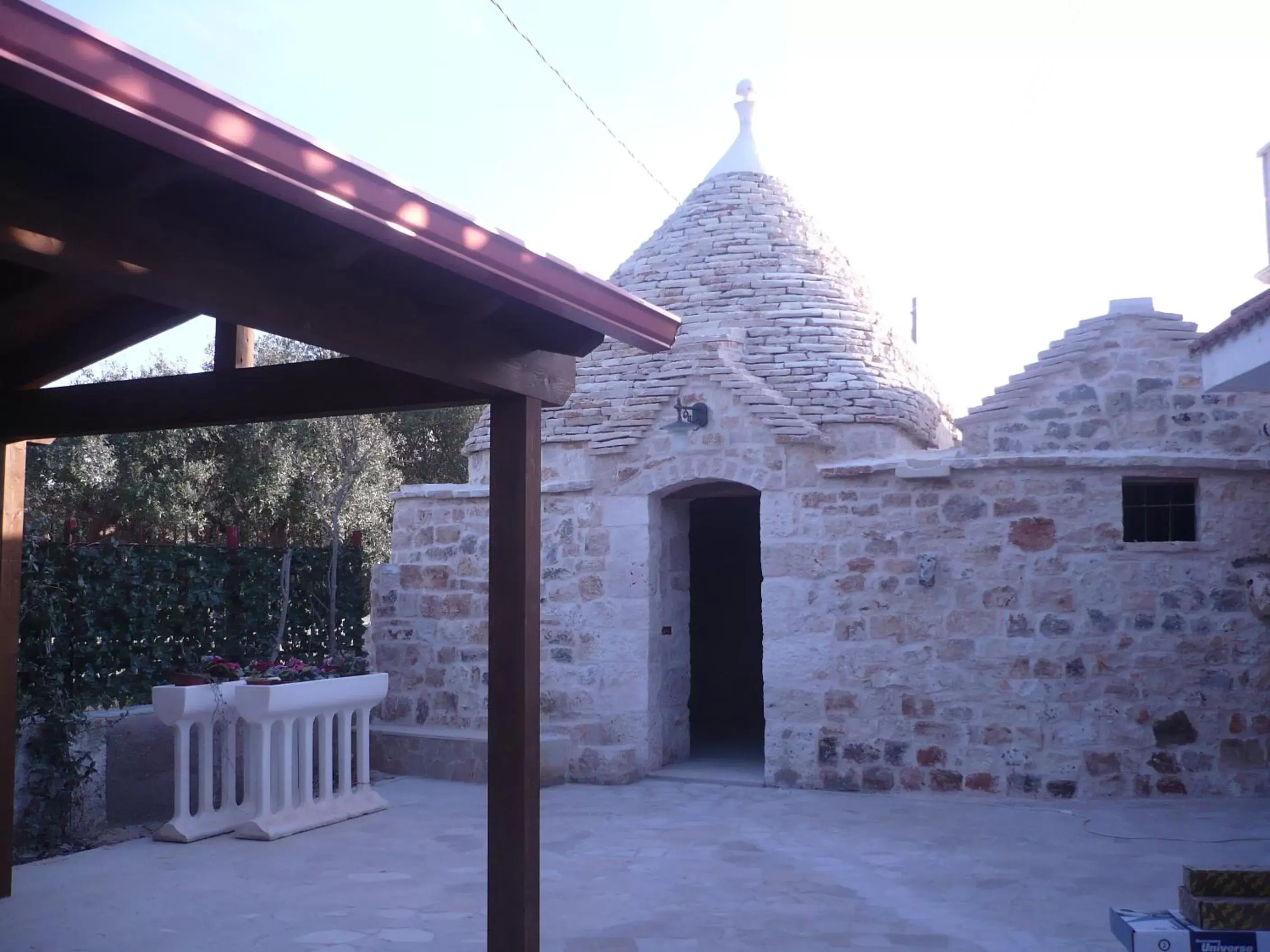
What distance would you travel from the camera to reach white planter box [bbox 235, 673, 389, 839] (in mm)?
6844

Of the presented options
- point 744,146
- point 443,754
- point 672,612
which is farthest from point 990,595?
point 744,146

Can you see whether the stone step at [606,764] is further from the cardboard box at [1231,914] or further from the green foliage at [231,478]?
the green foliage at [231,478]

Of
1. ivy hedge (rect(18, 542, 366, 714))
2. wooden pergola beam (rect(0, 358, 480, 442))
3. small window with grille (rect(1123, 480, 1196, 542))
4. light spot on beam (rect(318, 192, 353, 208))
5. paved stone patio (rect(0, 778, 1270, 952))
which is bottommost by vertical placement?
paved stone patio (rect(0, 778, 1270, 952))

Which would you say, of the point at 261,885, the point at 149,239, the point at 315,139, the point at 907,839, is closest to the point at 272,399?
the point at 149,239

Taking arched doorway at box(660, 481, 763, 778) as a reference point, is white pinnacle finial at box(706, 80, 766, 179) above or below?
above

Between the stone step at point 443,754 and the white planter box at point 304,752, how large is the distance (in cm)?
96

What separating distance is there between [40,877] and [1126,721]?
22.3 ft

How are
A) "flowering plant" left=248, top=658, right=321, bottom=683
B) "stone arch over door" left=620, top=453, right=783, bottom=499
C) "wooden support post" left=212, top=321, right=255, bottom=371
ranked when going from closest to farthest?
"wooden support post" left=212, top=321, right=255, bottom=371 → "flowering plant" left=248, top=658, right=321, bottom=683 → "stone arch over door" left=620, top=453, right=783, bottom=499

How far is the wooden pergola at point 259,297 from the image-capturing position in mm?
2428

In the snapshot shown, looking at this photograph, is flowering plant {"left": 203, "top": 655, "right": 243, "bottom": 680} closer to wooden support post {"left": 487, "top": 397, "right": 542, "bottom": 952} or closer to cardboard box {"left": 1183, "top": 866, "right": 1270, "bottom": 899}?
wooden support post {"left": 487, "top": 397, "right": 542, "bottom": 952}

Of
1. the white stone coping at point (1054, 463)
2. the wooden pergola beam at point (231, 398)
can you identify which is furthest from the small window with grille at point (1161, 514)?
the wooden pergola beam at point (231, 398)

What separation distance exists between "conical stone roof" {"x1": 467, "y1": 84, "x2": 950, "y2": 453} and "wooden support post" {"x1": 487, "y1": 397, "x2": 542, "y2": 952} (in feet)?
16.1

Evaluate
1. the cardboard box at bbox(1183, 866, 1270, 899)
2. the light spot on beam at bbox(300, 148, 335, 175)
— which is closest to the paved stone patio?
the cardboard box at bbox(1183, 866, 1270, 899)

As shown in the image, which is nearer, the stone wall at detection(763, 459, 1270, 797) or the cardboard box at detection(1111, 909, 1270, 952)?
the cardboard box at detection(1111, 909, 1270, 952)
